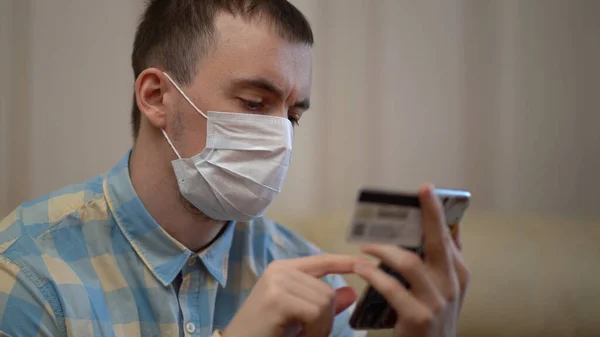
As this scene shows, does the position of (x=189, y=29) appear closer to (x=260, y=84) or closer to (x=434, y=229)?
(x=260, y=84)

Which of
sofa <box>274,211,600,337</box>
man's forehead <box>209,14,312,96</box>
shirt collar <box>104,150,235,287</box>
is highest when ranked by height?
man's forehead <box>209,14,312,96</box>

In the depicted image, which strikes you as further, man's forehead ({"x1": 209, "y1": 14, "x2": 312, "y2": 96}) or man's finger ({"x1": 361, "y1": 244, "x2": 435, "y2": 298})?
man's forehead ({"x1": 209, "y1": 14, "x2": 312, "y2": 96})

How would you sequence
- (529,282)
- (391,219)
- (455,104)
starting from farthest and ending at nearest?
(455,104)
(529,282)
(391,219)

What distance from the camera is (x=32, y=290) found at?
730 millimetres

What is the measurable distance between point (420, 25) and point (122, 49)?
2.83 ft

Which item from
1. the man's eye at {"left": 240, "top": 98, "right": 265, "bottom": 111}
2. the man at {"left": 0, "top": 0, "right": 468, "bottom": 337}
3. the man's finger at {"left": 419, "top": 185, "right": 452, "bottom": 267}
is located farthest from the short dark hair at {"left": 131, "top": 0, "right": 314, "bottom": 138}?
the man's finger at {"left": 419, "top": 185, "right": 452, "bottom": 267}

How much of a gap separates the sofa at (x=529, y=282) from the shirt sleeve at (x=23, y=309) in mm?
689

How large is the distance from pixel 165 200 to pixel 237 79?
10.1 inches

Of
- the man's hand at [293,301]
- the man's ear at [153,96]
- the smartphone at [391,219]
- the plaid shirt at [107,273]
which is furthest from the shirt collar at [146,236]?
the smartphone at [391,219]

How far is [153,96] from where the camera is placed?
3.03 feet

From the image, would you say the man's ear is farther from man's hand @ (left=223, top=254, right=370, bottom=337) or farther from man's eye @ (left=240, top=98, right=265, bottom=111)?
man's hand @ (left=223, top=254, right=370, bottom=337)

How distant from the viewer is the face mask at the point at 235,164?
0.86m

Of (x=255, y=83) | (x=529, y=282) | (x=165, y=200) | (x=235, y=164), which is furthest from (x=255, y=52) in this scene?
(x=529, y=282)

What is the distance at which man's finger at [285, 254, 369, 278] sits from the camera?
0.66 m
